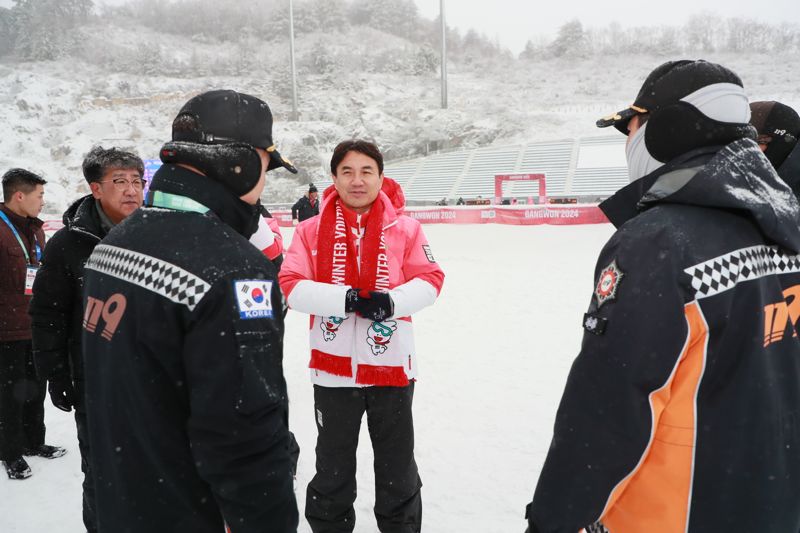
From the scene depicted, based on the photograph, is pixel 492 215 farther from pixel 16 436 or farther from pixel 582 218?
pixel 16 436

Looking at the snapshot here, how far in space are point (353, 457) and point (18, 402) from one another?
251 cm

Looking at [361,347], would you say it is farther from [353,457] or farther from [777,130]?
[777,130]

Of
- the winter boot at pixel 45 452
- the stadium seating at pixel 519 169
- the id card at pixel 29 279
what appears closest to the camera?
the id card at pixel 29 279

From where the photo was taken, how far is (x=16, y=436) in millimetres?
3588

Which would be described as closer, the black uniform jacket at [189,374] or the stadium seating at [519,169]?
the black uniform jacket at [189,374]

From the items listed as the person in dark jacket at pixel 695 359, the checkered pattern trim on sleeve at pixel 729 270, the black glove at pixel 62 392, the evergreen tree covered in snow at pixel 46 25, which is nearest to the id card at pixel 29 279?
the black glove at pixel 62 392

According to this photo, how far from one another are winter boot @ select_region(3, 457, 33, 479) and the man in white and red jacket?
7.13 ft

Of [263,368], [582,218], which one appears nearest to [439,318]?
[263,368]

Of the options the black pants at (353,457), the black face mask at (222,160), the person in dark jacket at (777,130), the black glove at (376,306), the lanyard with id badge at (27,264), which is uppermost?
the person in dark jacket at (777,130)

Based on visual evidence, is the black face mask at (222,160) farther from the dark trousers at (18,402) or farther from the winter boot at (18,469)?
the winter boot at (18,469)

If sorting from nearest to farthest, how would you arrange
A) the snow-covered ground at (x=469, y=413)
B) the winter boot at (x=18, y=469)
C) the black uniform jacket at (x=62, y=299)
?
the black uniform jacket at (x=62, y=299) → the snow-covered ground at (x=469, y=413) → the winter boot at (x=18, y=469)

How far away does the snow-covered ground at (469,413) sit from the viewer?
3.17 m

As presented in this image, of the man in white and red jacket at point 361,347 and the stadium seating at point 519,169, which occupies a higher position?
the stadium seating at point 519,169

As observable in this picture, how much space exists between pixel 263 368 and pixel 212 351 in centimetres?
14
